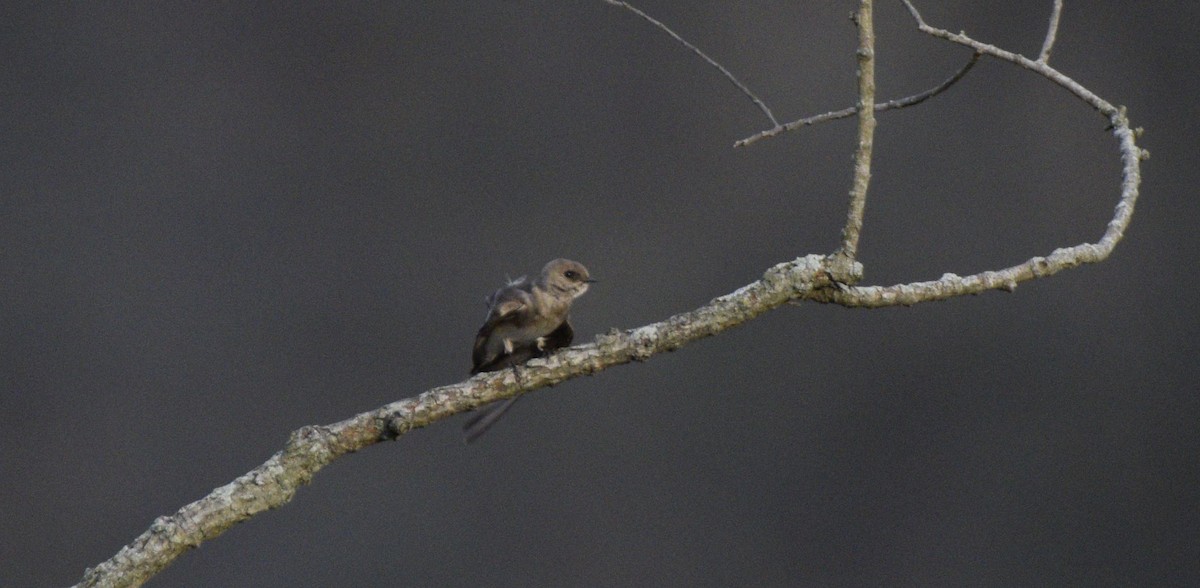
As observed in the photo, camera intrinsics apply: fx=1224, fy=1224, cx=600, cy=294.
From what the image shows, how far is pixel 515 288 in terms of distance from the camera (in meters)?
1.87

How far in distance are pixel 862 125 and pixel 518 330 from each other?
648mm

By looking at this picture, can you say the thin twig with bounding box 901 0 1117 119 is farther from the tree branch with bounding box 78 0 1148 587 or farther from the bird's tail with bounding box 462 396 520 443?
the bird's tail with bounding box 462 396 520 443

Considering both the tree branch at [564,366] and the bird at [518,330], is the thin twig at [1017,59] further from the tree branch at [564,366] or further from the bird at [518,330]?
the bird at [518,330]

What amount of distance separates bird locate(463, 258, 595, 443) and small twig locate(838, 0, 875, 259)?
21.8 inches

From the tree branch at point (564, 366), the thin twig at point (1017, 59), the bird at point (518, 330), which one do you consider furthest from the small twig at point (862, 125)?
the bird at point (518, 330)

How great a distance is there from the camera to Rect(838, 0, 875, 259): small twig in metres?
1.33

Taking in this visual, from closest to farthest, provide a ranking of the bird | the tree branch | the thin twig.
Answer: the tree branch < the thin twig < the bird

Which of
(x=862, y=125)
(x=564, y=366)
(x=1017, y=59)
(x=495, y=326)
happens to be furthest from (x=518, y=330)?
(x=1017, y=59)

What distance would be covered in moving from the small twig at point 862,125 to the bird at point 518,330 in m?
0.55

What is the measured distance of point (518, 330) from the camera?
1780 mm

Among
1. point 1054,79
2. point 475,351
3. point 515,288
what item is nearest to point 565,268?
point 515,288

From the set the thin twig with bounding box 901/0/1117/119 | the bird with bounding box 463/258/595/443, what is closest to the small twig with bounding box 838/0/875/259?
the thin twig with bounding box 901/0/1117/119

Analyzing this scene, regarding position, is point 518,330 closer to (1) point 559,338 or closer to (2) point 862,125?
(1) point 559,338

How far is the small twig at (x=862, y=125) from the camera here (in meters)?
1.33
